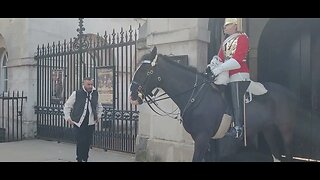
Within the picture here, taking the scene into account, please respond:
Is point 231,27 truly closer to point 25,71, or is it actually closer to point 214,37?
point 214,37

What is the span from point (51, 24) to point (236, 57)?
888 centimetres

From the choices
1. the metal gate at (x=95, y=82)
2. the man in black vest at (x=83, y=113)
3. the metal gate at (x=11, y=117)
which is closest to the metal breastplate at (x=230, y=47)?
the man in black vest at (x=83, y=113)

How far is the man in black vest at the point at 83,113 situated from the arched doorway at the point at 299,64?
3.30m

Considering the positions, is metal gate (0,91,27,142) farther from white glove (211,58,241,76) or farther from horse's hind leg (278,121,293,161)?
horse's hind leg (278,121,293,161)

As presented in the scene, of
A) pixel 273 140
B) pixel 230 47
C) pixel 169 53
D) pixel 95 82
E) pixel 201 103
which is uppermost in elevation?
pixel 169 53

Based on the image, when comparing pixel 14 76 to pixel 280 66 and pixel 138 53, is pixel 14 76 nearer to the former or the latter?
pixel 138 53

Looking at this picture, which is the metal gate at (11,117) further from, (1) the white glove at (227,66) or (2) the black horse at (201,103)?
(1) the white glove at (227,66)

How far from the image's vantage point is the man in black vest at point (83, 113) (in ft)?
22.9

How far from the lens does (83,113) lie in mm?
6953

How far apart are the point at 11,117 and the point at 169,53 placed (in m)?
7.67

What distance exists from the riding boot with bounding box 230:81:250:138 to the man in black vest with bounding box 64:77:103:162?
3.10 metres

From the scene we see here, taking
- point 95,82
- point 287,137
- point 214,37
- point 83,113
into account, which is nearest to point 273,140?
point 287,137
